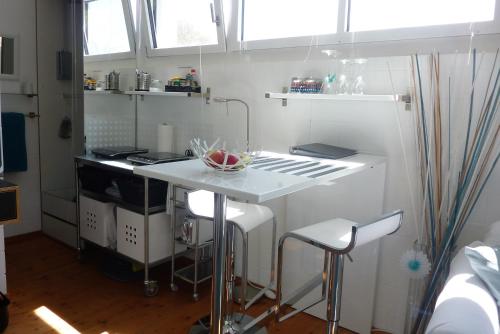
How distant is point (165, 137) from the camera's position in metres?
3.13

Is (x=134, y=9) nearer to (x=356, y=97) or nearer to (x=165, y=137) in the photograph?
(x=165, y=137)

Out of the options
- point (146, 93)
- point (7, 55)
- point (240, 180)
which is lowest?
point (240, 180)

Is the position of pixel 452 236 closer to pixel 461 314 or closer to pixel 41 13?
pixel 461 314

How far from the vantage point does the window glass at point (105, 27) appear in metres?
3.44

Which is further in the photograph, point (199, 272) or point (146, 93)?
point (146, 93)

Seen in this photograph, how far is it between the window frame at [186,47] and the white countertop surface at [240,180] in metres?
1.32

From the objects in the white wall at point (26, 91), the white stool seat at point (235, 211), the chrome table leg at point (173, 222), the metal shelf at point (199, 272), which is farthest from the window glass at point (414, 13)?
the white wall at point (26, 91)

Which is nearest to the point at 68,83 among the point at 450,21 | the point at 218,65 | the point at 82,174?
the point at 82,174

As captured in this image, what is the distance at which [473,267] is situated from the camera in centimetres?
148

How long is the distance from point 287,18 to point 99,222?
1871 millimetres

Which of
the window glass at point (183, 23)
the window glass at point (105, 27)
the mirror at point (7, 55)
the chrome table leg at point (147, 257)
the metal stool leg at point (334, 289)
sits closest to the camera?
the metal stool leg at point (334, 289)

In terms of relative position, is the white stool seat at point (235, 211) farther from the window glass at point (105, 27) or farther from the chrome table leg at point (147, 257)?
the window glass at point (105, 27)

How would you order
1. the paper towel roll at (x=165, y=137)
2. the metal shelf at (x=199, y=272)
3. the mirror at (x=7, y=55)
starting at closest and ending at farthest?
the metal shelf at (x=199, y=272)
the paper towel roll at (x=165, y=137)
the mirror at (x=7, y=55)

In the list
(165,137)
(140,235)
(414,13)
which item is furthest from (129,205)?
(414,13)
